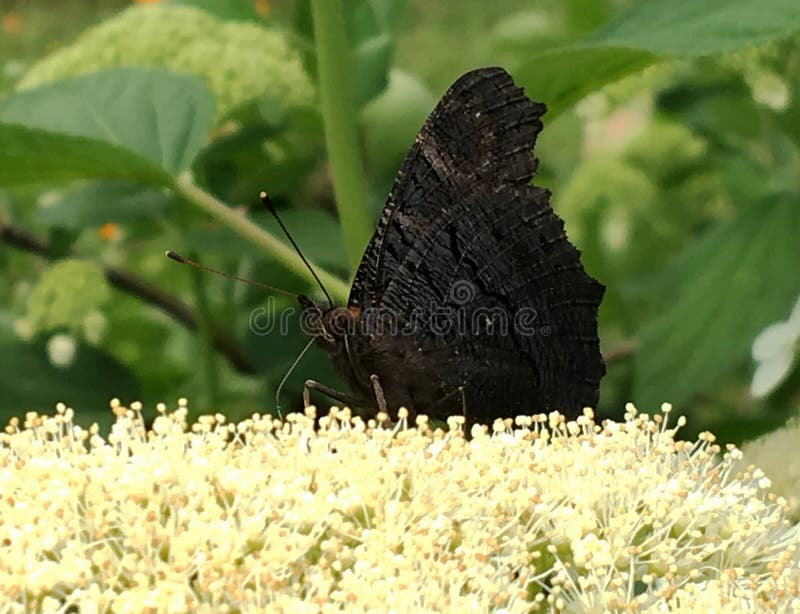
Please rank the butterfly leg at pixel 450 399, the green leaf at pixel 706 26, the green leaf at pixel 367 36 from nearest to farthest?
1. the green leaf at pixel 706 26
2. the butterfly leg at pixel 450 399
3. the green leaf at pixel 367 36

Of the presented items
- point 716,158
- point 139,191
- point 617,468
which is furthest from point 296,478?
point 716,158

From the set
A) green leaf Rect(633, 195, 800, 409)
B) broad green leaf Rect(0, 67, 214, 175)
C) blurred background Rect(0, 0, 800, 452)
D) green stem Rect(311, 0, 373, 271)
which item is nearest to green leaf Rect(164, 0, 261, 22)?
blurred background Rect(0, 0, 800, 452)

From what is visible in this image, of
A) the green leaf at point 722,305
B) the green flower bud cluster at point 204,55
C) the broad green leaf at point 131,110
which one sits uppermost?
the green flower bud cluster at point 204,55

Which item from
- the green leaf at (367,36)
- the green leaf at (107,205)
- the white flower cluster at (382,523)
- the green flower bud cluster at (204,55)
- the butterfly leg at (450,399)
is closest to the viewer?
the white flower cluster at (382,523)

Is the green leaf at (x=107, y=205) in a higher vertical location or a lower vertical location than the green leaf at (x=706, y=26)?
higher

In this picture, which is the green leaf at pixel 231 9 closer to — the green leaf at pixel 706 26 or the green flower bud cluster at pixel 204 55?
the green flower bud cluster at pixel 204 55

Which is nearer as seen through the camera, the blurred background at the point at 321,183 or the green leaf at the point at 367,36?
the blurred background at the point at 321,183

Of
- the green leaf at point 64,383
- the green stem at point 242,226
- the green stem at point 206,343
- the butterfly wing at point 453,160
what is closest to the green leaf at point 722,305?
the butterfly wing at point 453,160
